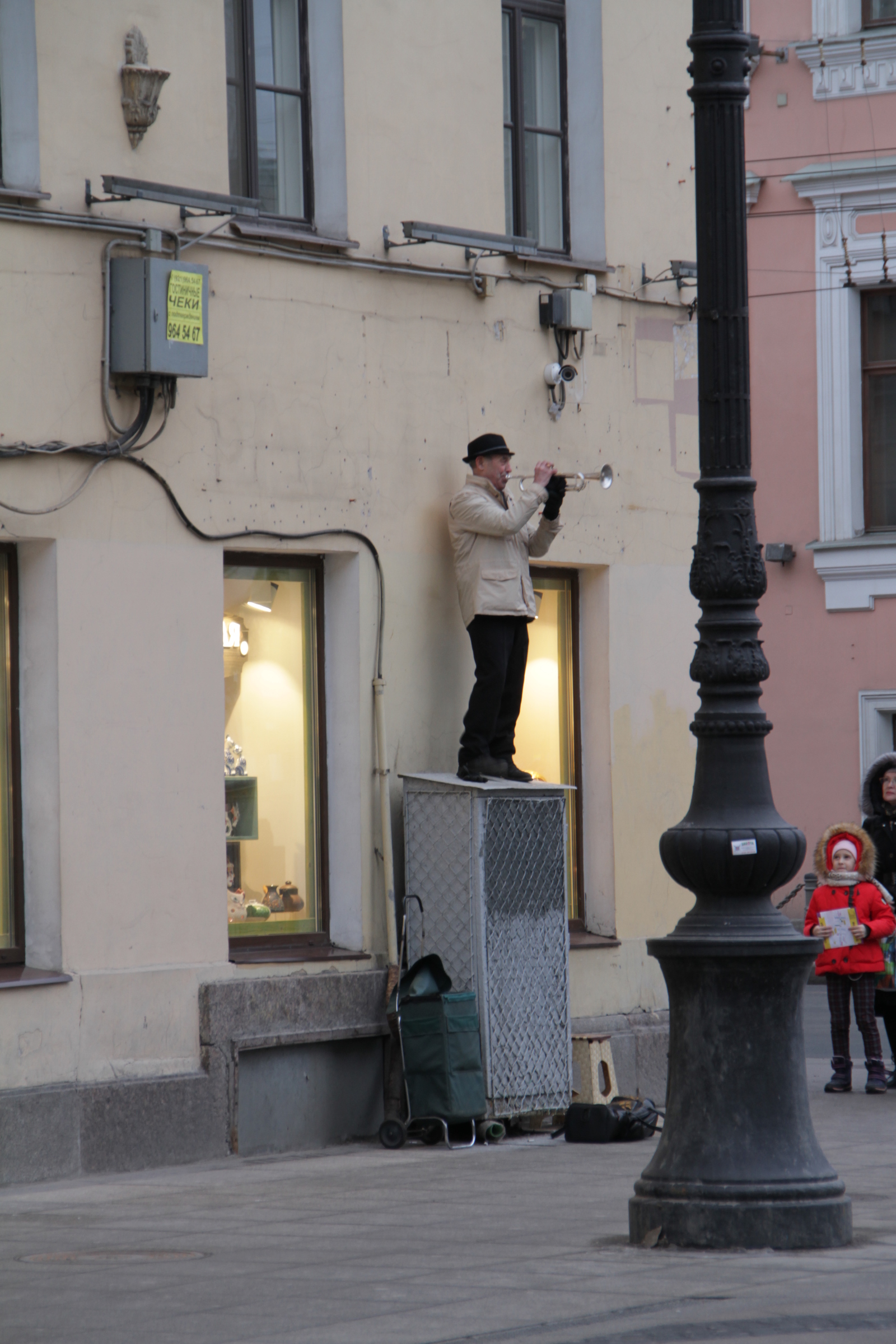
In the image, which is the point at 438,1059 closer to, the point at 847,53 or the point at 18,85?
the point at 18,85

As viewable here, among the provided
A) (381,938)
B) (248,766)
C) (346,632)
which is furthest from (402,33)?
(381,938)

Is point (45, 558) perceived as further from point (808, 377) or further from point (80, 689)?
point (808, 377)

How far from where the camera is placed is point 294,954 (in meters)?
11.3

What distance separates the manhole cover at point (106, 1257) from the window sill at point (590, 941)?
16.2ft

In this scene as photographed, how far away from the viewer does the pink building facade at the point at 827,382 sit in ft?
70.2

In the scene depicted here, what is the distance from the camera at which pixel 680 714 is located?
13391 mm

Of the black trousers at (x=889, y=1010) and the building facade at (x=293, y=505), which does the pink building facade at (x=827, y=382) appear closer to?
the black trousers at (x=889, y=1010)

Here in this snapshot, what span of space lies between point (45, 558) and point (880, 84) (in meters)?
13.9

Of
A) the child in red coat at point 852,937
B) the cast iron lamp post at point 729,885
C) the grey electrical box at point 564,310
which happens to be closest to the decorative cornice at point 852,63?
the grey electrical box at point 564,310

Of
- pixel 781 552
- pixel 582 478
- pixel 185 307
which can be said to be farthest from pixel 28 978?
pixel 781 552

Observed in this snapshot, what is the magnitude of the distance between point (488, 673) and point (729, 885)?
4.09 metres

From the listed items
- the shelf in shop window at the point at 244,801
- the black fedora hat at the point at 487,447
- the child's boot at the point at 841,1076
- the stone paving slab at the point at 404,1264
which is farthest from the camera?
the child's boot at the point at 841,1076

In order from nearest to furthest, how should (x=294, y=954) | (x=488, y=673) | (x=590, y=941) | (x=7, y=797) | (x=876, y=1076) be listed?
(x=7, y=797) → (x=294, y=954) → (x=488, y=673) → (x=590, y=941) → (x=876, y=1076)

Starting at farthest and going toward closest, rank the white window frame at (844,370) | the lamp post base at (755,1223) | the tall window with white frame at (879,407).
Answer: the tall window with white frame at (879,407), the white window frame at (844,370), the lamp post base at (755,1223)
